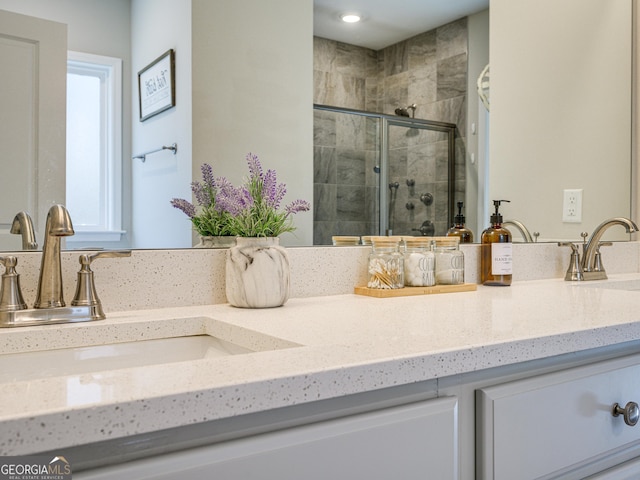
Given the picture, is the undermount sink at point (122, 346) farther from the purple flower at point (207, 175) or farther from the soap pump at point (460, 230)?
the soap pump at point (460, 230)

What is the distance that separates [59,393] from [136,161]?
64 cm

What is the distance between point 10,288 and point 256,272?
418 mm

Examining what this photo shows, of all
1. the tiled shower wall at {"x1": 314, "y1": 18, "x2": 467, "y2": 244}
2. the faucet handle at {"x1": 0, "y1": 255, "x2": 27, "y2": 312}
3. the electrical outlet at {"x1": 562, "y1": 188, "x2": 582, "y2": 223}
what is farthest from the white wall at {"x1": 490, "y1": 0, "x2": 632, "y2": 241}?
the faucet handle at {"x1": 0, "y1": 255, "x2": 27, "y2": 312}

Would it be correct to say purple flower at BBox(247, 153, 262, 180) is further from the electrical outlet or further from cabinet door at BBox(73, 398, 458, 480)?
the electrical outlet

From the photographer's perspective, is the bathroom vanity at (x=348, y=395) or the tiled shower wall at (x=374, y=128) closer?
the bathroom vanity at (x=348, y=395)

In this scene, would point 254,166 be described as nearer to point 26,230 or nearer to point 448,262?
point 26,230

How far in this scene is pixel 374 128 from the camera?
1.38 metres

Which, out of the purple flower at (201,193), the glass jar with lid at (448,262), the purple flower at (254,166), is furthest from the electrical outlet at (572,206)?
the purple flower at (201,193)

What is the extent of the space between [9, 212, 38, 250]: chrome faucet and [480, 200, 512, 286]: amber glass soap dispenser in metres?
1.12

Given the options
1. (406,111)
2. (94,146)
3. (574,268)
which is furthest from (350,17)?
(574,268)

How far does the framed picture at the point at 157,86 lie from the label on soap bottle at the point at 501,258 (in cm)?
93

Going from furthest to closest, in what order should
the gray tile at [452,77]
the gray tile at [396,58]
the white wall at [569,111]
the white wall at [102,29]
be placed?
the white wall at [569,111] < the gray tile at [452,77] < the gray tile at [396,58] < the white wall at [102,29]

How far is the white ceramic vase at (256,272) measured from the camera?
1074 mm

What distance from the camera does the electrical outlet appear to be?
2.00 m
